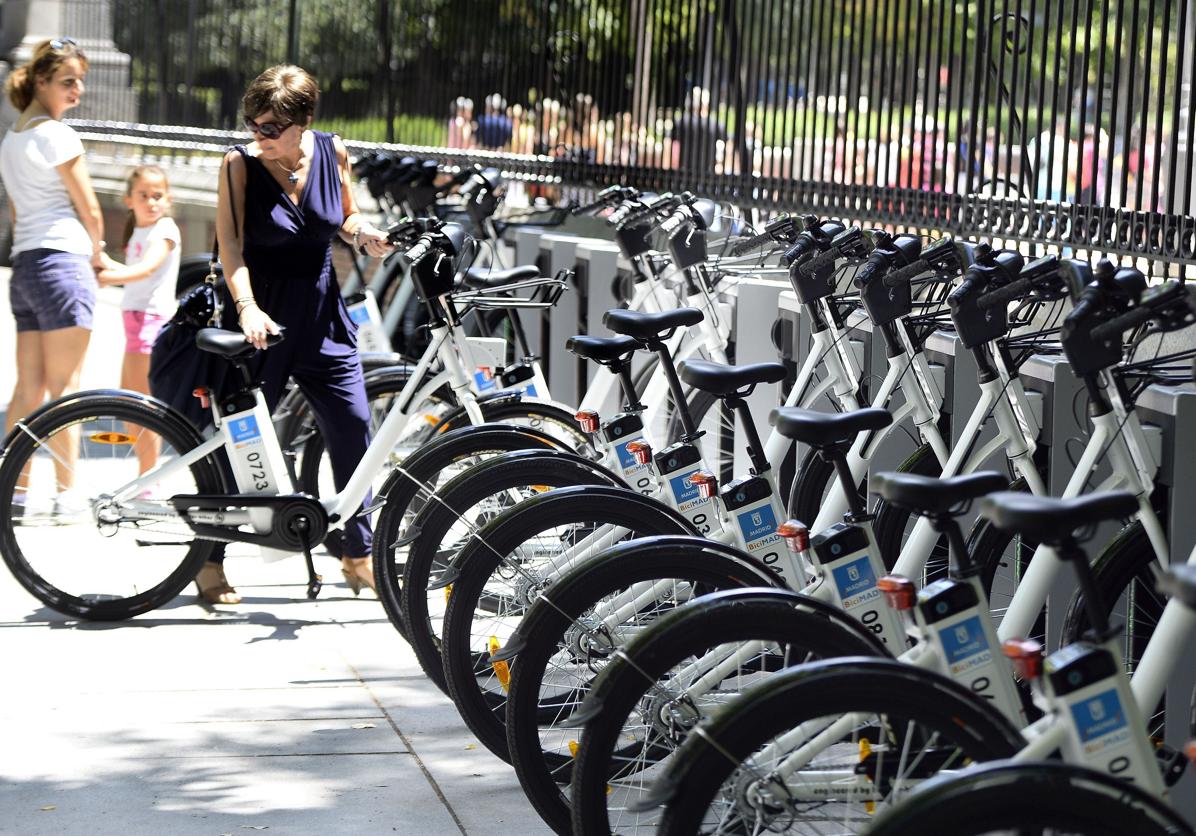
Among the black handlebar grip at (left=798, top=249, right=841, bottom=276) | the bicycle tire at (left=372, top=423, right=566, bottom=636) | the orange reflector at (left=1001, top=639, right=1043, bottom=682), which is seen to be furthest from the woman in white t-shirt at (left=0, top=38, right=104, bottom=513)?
the orange reflector at (left=1001, top=639, right=1043, bottom=682)

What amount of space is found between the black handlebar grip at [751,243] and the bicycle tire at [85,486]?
82.9 inches

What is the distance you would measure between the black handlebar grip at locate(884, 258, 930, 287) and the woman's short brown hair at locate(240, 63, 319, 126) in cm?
240

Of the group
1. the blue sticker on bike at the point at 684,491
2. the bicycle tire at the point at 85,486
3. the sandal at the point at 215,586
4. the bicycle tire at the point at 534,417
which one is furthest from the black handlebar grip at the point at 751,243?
the sandal at the point at 215,586

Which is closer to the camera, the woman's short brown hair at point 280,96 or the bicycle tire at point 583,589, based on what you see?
the bicycle tire at point 583,589

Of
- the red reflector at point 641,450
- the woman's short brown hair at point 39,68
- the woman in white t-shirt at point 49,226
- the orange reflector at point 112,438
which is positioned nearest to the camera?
the red reflector at point 641,450

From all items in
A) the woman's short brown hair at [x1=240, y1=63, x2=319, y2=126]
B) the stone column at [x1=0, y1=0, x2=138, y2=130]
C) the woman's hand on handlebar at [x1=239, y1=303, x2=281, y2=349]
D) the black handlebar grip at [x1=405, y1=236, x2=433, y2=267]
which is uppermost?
the stone column at [x1=0, y1=0, x2=138, y2=130]

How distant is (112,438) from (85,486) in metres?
0.20

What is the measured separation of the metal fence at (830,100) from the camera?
249 inches

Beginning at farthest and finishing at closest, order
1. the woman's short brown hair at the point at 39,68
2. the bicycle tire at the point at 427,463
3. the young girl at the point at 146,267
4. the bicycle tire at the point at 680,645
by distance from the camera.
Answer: the young girl at the point at 146,267, the woman's short brown hair at the point at 39,68, the bicycle tire at the point at 427,463, the bicycle tire at the point at 680,645

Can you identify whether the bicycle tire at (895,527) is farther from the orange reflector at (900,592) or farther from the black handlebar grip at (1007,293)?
the orange reflector at (900,592)

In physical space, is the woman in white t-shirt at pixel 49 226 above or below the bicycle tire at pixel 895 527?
above

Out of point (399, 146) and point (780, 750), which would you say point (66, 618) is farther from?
point (399, 146)

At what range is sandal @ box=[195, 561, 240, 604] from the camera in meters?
6.76

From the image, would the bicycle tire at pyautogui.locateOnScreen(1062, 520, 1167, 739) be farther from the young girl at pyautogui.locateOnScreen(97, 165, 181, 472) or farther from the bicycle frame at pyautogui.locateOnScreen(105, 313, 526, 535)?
the young girl at pyautogui.locateOnScreen(97, 165, 181, 472)
